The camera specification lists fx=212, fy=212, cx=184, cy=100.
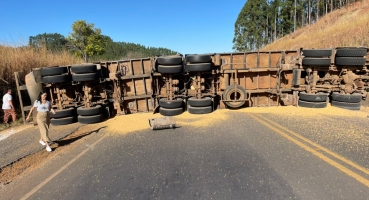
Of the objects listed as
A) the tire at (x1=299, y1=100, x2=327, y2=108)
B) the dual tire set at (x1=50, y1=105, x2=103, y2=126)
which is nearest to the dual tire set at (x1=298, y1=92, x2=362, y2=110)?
the tire at (x1=299, y1=100, x2=327, y2=108)

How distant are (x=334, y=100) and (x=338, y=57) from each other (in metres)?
1.85

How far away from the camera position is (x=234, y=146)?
5.58 m

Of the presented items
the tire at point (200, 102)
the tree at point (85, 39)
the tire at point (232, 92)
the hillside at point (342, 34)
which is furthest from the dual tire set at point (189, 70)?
the tree at point (85, 39)

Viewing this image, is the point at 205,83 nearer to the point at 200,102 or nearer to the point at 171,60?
the point at 200,102

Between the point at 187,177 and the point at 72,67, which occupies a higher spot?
the point at 72,67

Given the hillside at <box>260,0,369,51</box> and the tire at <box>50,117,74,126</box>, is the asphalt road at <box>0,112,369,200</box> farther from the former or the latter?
the hillside at <box>260,0,369,51</box>

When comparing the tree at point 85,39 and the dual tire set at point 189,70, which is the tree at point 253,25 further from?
the dual tire set at point 189,70

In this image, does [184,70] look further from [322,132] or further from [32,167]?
[32,167]

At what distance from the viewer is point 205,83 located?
391 inches

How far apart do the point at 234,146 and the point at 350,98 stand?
660 centimetres

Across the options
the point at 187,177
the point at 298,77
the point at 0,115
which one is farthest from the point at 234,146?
the point at 0,115

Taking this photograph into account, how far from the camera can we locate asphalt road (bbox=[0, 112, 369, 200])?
145 inches

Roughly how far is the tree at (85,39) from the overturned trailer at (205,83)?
111 ft

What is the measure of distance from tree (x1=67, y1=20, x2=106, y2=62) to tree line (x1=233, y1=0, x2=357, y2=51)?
4327 cm
